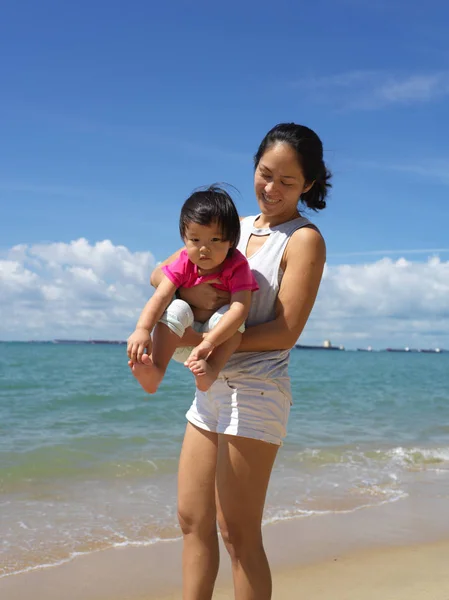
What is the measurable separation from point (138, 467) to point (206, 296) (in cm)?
497

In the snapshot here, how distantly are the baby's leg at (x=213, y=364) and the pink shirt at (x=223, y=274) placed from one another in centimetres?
20

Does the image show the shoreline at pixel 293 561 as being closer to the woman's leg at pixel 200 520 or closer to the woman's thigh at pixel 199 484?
the woman's leg at pixel 200 520

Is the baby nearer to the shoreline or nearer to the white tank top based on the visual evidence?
the white tank top

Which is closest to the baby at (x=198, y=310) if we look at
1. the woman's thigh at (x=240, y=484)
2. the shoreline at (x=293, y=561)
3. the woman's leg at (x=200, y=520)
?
the woman's thigh at (x=240, y=484)

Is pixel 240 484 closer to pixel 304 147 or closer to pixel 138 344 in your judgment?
pixel 138 344

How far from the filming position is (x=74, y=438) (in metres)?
8.97

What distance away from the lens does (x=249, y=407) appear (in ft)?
8.26

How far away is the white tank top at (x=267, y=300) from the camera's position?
2.58 metres

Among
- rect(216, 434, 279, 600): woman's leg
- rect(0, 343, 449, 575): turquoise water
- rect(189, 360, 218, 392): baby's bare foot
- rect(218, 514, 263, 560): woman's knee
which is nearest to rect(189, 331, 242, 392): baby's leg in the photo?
rect(189, 360, 218, 392): baby's bare foot

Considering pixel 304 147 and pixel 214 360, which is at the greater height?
pixel 304 147

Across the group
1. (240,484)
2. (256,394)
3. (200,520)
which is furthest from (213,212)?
(200,520)

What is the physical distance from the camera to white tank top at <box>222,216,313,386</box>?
2.58m

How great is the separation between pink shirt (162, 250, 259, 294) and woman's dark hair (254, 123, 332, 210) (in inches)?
18.6

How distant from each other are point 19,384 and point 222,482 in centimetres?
1636
